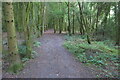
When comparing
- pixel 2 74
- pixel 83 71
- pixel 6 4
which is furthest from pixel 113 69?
pixel 6 4

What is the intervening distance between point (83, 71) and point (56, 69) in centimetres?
118

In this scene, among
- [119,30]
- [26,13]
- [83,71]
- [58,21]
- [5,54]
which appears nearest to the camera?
[83,71]

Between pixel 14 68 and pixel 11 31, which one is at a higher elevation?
pixel 11 31

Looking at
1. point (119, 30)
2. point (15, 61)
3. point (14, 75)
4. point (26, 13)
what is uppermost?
point (26, 13)

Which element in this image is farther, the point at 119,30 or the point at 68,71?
the point at 119,30

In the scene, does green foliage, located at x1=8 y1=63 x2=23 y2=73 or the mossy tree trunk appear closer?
the mossy tree trunk

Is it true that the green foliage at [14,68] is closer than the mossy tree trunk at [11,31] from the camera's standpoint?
No

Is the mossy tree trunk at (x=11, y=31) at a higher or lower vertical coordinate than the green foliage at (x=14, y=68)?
higher

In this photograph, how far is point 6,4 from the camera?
477 centimetres

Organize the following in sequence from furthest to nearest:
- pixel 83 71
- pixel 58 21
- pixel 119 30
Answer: pixel 58 21 < pixel 119 30 < pixel 83 71

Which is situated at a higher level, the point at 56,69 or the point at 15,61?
the point at 15,61

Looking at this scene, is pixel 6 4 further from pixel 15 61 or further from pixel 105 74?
pixel 105 74

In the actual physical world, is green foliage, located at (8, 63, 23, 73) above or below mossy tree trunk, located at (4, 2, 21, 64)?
below

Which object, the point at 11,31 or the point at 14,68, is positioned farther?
the point at 14,68
